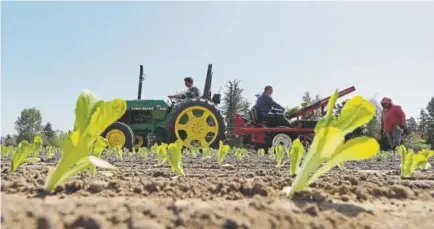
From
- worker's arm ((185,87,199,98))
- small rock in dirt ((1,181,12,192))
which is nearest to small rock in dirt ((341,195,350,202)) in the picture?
small rock in dirt ((1,181,12,192))

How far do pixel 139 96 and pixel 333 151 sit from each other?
913 centimetres

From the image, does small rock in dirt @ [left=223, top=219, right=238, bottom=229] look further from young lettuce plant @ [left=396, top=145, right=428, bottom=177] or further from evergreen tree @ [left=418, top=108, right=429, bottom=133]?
evergreen tree @ [left=418, top=108, right=429, bottom=133]

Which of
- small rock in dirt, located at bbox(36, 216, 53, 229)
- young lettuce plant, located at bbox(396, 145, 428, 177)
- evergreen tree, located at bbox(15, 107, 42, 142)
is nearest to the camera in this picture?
small rock in dirt, located at bbox(36, 216, 53, 229)

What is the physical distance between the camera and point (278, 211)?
0.83 metres

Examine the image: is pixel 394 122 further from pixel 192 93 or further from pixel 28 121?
pixel 28 121

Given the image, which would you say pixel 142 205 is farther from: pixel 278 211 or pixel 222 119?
pixel 222 119

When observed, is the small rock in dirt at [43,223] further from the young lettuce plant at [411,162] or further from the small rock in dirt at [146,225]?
the young lettuce plant at [411,162]

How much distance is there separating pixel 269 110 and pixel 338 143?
821 cm

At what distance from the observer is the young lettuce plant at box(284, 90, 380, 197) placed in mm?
1022

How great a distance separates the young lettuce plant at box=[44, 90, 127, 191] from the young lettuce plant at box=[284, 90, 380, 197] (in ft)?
1.67

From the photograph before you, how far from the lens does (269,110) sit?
9.19m

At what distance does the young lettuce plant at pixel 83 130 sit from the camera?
3.39 feet

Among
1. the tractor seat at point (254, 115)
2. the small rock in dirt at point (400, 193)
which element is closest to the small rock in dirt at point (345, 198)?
the small rock in dirt at point (400, 193)

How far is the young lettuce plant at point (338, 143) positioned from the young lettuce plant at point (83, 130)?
0.51 m
